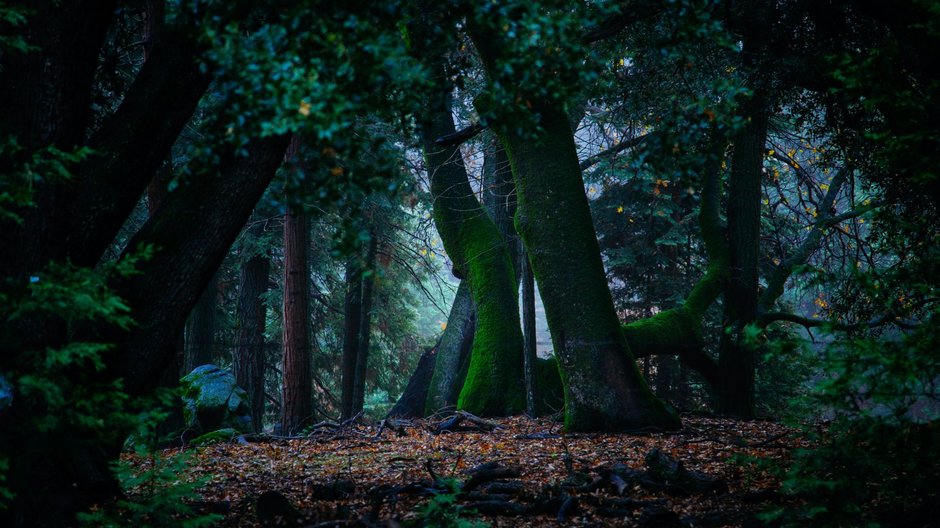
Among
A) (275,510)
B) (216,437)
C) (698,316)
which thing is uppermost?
(698,316)

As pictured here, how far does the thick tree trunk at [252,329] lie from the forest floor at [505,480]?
6.61 m

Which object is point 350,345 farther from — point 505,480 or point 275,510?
point 275,510

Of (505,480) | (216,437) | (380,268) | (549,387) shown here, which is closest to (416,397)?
(549,387)

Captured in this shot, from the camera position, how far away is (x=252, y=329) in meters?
15.2

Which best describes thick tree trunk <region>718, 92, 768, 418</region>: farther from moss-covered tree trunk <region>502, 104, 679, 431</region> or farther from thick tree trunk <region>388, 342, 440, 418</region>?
thick tree trunk <region>388, 342, 440, 418</region>

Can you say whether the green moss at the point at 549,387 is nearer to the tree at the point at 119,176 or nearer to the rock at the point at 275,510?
the rock at the point at 275,510

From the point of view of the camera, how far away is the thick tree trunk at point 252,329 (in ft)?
49.1

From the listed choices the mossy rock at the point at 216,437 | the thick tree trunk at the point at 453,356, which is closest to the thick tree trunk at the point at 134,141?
the mossy rock at the point at 216,437

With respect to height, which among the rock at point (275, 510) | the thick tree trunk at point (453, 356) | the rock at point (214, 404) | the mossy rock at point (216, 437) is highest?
the thick tree trunk at point (453, 356)

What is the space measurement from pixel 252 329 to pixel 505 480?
35.1 ft

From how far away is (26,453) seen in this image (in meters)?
3.20

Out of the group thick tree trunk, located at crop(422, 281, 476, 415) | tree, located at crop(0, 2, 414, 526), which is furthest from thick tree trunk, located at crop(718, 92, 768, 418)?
tree, located at crop(0, 2, 414, 526)

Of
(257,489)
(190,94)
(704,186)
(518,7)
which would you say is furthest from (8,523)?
(704,186)

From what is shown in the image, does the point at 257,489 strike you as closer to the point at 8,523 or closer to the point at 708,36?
the point at 8,523
